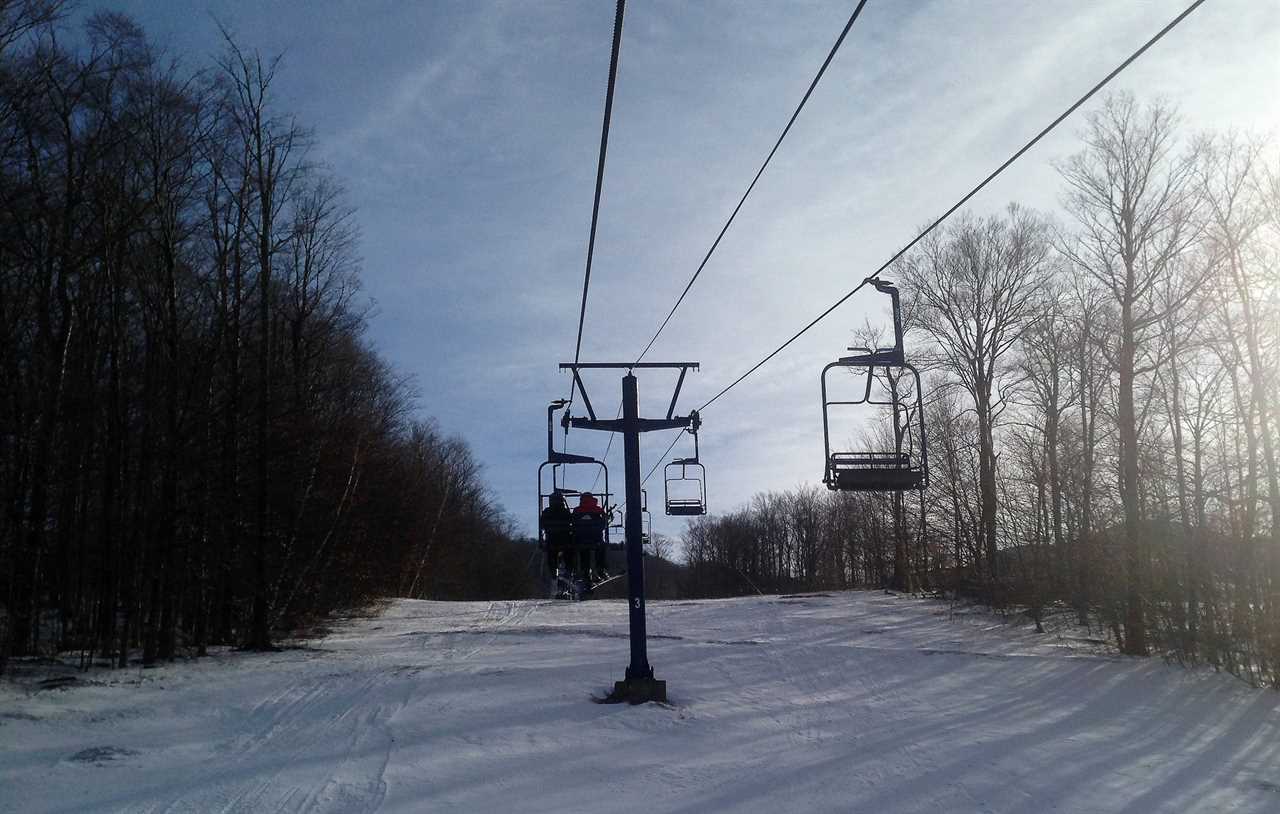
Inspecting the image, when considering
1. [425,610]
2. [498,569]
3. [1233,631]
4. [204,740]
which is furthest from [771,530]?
[204,740]

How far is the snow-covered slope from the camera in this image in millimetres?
9516

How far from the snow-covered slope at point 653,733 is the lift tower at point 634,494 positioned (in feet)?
1.68

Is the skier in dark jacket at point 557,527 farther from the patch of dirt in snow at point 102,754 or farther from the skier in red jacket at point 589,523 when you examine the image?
the patch of dirt in snow at point 102,754

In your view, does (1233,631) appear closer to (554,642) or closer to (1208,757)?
(1208,757)

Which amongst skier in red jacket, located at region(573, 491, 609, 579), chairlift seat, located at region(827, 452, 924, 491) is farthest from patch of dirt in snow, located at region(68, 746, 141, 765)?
skier in red jacket, located at region(573, 491, 609, 579)

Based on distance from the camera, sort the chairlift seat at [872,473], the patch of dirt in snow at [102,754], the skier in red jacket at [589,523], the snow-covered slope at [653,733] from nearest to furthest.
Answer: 1. the snow-covered slope at [653,733]
2. the patch of dirt in snow at [102,754]
3. the chairlift seat at [872,473]
4. the skier in red jacket at [589,523]

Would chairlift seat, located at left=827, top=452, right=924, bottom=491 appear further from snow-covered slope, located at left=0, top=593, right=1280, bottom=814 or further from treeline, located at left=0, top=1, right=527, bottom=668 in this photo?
treeline, located at left=0, top=1, right=527, bottom=668

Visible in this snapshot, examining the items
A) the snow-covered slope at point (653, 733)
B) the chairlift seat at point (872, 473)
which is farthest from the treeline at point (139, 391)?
the chairlift seat at point (872, 473)

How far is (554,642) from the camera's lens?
19859mm

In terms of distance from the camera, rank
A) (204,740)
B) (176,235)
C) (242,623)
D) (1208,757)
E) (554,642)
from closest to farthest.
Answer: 1. (204,740)
2. (1208,757)
3. (176,235)
4. (554,642)
5. (242,623)

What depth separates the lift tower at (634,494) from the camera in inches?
531

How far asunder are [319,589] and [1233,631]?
68.7ft

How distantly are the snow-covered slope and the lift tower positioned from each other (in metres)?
0.51

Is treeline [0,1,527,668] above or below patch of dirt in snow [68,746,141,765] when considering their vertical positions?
above
